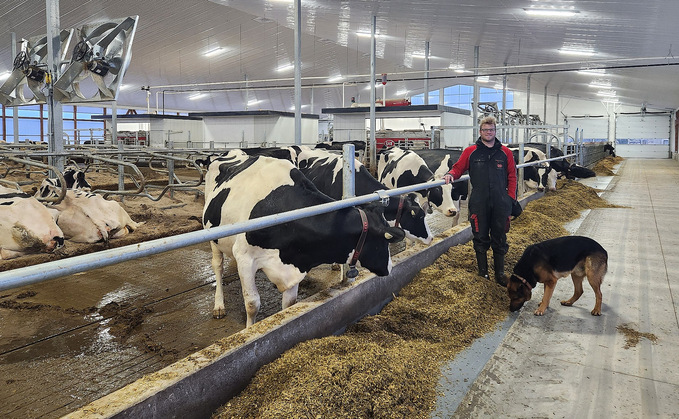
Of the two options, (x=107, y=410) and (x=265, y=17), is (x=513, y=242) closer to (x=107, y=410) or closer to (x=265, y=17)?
(x=107, y=410)

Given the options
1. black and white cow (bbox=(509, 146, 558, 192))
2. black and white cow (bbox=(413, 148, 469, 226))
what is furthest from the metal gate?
black and white cow (bbox=(413, 148, 469, 226))

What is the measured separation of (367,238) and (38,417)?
2.32 metres

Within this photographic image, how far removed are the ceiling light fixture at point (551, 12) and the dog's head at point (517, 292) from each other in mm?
8699

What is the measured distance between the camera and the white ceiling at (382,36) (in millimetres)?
12102

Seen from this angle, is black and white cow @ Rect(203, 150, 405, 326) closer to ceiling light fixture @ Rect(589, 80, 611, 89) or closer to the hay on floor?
the hay on floor

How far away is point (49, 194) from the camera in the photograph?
24.4 ft

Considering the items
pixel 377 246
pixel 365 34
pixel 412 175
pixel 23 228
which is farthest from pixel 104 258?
pixel 365 34

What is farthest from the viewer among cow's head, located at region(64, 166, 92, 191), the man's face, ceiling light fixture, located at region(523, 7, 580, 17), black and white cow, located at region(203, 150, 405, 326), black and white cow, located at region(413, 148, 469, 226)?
ceiling light fixture, located at region(523, 7, 580, 17)

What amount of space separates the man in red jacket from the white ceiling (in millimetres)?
6290

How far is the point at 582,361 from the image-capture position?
3342 mm

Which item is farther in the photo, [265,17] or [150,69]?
[150,69]

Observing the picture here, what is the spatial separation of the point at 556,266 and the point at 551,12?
904 cm

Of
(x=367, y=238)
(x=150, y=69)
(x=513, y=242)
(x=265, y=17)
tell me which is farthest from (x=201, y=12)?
(x=367, y=238)

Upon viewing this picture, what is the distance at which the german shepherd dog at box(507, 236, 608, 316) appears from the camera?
412 centimetres
